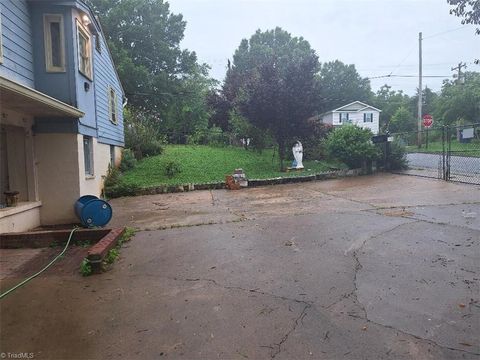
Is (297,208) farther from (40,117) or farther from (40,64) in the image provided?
(40,64)

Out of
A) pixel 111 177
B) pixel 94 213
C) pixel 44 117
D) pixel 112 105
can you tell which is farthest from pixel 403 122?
pixel 94 213

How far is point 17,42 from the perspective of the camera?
7.16m

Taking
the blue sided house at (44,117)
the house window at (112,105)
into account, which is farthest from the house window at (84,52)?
A: the house window at (112,105)

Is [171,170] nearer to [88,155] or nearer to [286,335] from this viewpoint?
[88,155]

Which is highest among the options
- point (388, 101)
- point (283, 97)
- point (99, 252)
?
point (388, 101)

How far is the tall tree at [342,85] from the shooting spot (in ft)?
186

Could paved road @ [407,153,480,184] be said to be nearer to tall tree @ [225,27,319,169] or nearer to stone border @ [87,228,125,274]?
tall tree @ [225,27,319,169]

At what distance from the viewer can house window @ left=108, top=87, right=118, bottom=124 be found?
1385cm

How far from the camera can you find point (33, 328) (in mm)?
3160

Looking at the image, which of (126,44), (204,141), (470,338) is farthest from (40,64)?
(126,44)

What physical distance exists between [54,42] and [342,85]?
179 feet

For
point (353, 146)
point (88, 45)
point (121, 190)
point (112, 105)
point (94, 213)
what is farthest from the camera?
point (353, 146)

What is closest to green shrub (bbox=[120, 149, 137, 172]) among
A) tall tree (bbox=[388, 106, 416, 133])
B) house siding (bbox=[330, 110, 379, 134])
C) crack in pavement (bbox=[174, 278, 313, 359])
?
crack in pavement (bbox=[174, 278, 313, 359])

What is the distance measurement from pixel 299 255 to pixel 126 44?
32617 mm
